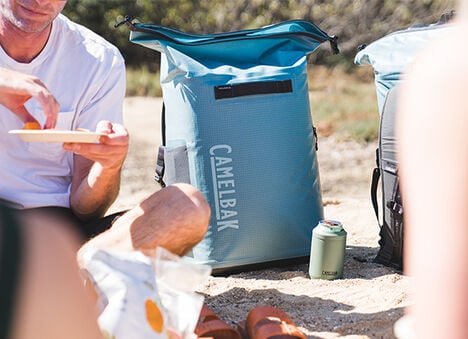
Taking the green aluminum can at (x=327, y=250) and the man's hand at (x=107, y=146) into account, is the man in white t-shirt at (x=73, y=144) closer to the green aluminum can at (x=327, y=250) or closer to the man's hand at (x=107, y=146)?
the man's hand at (x=107, y=146)

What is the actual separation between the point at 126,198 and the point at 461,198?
12.9ft

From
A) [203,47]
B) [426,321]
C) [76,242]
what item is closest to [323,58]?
[203,47]

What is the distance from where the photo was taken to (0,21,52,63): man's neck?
265cm

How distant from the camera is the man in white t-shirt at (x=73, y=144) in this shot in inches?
93.0

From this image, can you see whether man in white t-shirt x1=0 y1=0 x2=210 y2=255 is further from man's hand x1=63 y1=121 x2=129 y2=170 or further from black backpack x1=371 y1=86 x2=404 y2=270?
black backpack x1=371 y1=86 x2=404 y2=270

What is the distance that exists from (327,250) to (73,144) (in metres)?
1.20

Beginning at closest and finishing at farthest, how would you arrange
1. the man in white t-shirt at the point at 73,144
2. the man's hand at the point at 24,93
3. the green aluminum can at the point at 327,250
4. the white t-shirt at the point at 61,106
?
the man's hand at the point at 24,93, the man in white t-shirt at the point at 73,144, the white t-shirt at the point at 61,106, the green aluminum can at the point at 327,250

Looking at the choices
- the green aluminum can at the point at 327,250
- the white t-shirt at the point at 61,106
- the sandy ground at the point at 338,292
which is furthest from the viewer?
the green aluminum can at the point at 327,250

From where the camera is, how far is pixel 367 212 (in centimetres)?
415

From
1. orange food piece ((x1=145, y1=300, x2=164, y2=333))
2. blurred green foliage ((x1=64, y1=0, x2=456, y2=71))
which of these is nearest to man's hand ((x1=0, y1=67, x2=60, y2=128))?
orange food piece ((x1=145, y1=300, x2=164, y2=333))

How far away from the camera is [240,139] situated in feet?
10.4

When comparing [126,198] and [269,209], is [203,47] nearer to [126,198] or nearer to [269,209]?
[269,209]

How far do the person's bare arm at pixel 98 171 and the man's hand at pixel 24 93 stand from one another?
103mm

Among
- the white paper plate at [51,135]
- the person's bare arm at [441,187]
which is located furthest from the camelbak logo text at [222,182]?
the person's bare arm at [441,187]
